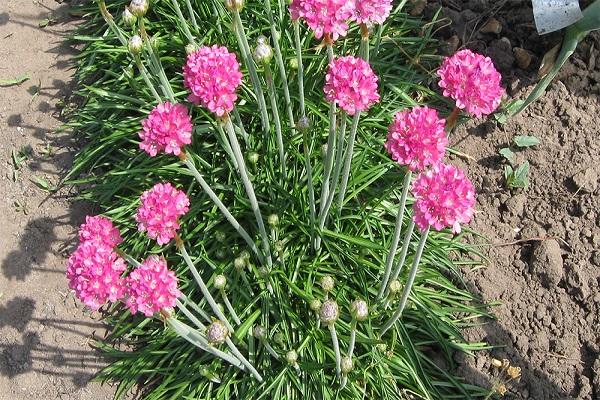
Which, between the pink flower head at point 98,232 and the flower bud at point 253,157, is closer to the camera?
the pink flower head at point 98,232

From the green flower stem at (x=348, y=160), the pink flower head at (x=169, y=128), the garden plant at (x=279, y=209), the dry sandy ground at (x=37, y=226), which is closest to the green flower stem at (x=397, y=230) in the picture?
the garden plant at (x=279, y=209)

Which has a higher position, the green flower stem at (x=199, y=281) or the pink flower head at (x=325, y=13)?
the pink flower head at (x=325, y=13)

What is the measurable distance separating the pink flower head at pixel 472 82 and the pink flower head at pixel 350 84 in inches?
10.7

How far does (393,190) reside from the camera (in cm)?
336

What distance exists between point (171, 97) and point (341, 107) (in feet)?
4.19

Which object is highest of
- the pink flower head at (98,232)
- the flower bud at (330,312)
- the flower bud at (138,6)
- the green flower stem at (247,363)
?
the flower bud at (138,6)

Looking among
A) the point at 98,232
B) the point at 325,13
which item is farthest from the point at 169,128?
the point at 325,13

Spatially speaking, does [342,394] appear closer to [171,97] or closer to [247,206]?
[247,206]

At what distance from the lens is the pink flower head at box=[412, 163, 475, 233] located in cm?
197

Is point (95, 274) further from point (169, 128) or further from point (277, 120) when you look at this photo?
point (277, 120)

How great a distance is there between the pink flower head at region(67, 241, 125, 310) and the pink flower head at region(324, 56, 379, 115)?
3.22ft

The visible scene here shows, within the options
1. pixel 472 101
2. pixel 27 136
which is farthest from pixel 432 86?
pixel 27 136

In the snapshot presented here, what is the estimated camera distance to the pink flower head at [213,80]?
228cm

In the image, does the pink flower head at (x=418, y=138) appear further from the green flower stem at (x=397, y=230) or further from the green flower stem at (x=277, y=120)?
the green flower stem at (x=277, y=120)
